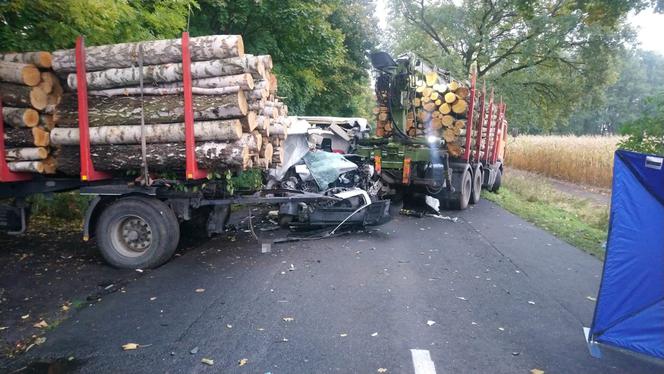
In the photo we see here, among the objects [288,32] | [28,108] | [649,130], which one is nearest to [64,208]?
[28,108]

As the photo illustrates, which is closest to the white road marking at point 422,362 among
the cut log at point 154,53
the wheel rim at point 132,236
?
the cut log at point 154,53

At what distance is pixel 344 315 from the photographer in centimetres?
483

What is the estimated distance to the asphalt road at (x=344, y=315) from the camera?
152 inches

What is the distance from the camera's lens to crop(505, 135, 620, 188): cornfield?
64.3 feet

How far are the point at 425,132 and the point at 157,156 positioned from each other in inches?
328

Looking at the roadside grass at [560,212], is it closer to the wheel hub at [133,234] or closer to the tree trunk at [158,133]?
the tree trunk at [158,133]

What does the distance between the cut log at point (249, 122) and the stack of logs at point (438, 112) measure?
6961mm

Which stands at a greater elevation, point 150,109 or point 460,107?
point 460,107

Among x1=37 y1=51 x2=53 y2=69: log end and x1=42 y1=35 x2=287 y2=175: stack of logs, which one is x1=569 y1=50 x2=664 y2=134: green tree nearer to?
x1=42 y1=35 x2=287 y2=175: stack of logs

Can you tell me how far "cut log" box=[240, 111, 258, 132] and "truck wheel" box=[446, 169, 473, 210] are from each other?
731 cm

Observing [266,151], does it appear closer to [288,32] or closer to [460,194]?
[460,194]

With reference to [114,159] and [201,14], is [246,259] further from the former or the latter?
[201,14]

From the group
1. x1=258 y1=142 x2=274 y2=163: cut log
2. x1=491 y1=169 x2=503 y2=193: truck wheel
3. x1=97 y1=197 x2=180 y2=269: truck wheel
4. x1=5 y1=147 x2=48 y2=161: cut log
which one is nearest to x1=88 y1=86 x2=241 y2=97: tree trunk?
x1=5 y1=147 x2=48 y2=161: cut log

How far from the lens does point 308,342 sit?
13.7 feet
